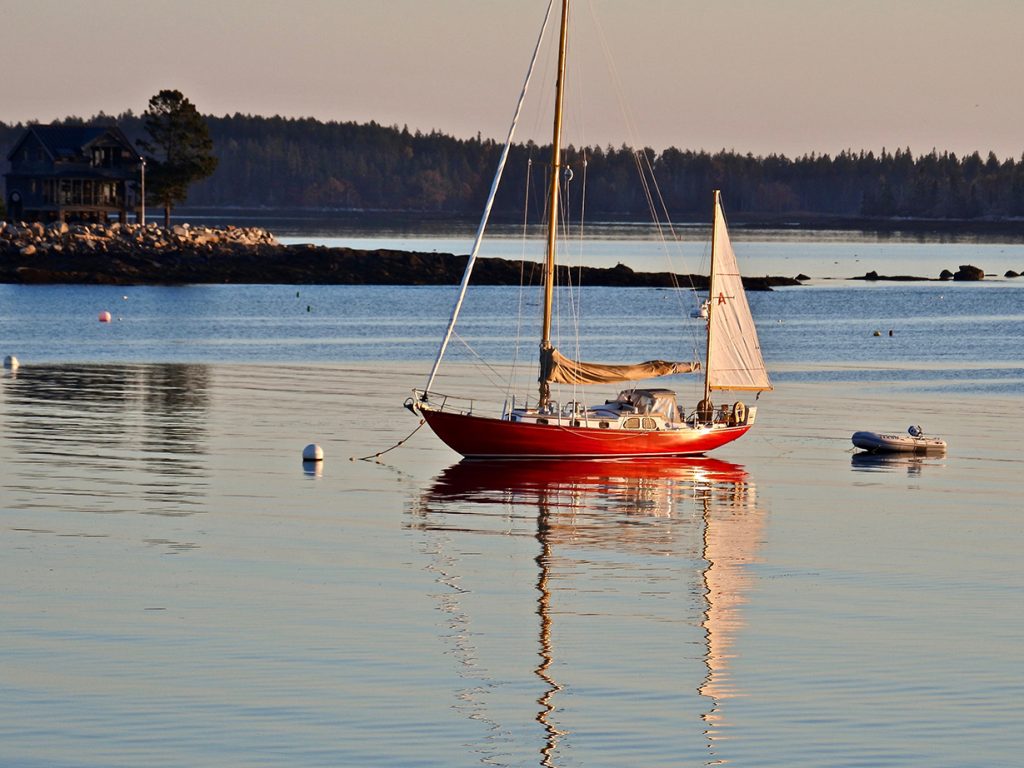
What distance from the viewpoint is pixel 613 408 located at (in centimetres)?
4019

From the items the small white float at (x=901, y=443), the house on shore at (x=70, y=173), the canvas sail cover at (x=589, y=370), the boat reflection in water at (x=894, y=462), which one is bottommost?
the boat reflection in water at (x=894, y=462)

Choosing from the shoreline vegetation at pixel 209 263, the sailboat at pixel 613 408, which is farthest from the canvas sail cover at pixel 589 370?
the shoreline vegetation at pixel 209 263

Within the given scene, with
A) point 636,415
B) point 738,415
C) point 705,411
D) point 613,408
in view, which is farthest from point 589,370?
point 738,415

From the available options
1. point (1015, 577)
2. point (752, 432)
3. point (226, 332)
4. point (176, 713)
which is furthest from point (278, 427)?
point (226, 332)

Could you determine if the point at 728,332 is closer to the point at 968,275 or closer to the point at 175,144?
the point at 175,144

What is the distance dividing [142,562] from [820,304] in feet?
343

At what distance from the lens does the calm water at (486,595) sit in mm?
17719

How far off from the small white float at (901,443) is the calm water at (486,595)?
2.26 ft

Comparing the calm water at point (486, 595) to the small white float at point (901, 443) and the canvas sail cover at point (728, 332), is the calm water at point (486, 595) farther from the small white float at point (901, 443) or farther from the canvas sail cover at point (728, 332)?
the canvas sail cover at point (728, 332)

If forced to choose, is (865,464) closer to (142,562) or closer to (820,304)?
(142,562)

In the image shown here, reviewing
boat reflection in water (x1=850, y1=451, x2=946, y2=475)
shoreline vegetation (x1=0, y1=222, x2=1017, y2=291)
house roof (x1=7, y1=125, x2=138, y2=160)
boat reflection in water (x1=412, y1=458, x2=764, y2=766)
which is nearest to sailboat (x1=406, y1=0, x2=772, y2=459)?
boat reflection in water (x1=412, y1=458, x2=764, y2=766)

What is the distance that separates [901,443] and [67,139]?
110 metres

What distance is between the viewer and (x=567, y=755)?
55.6ft

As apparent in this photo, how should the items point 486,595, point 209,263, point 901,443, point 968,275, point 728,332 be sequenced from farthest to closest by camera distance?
point 968,275
point 209,263
point 728,332
point 901,443
point 486,595
